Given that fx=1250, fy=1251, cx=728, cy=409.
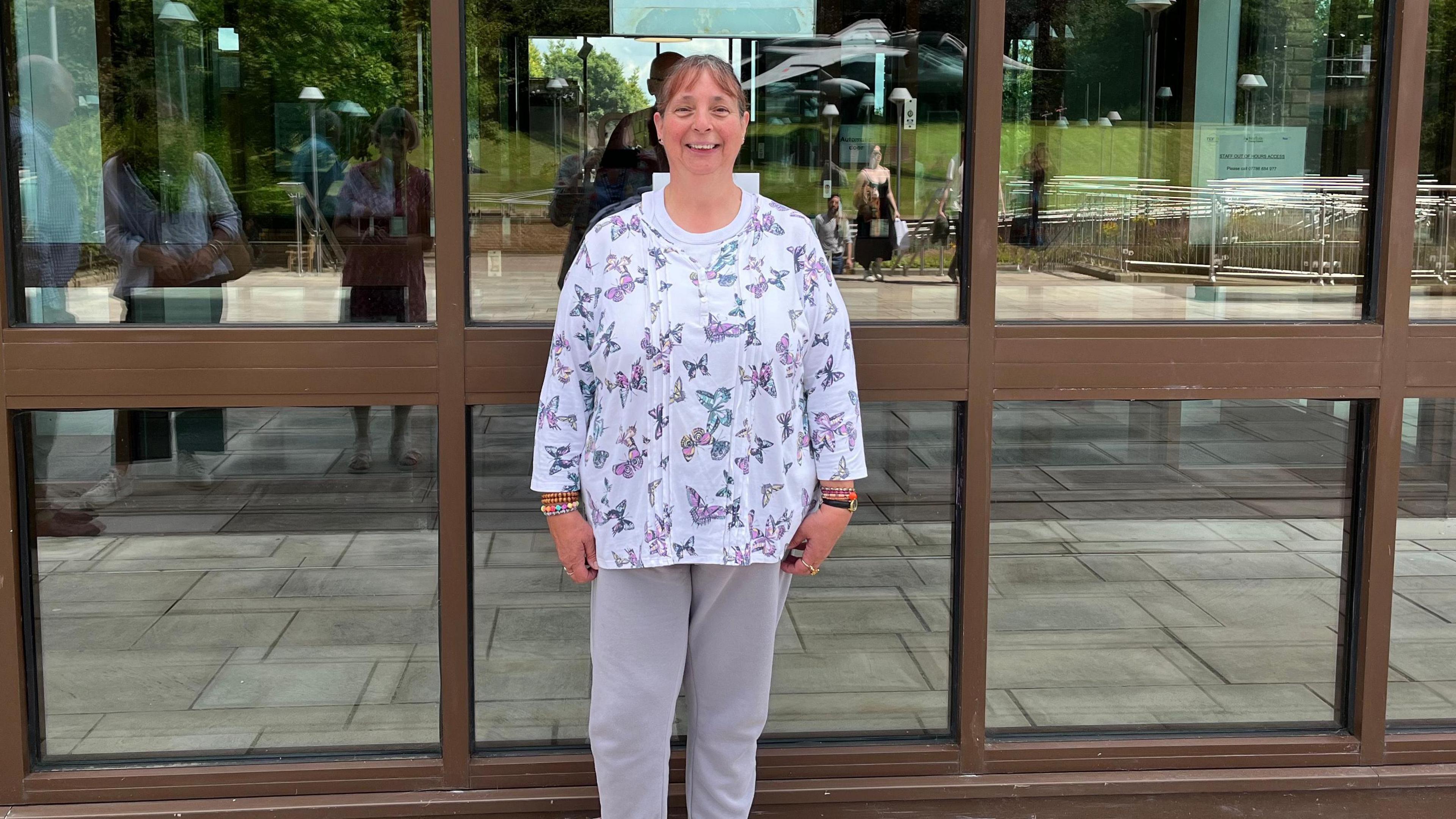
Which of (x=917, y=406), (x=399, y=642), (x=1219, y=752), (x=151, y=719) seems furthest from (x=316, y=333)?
(x=1219, y=752)

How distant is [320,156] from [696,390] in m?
1.02

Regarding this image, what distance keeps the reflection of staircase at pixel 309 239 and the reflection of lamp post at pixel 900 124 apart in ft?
3.78

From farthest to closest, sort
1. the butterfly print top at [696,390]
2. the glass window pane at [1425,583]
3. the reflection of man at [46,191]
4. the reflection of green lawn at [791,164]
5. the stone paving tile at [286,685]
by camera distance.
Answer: the glass window pane at [1425,583]
the stone paving tile at [286,685]
the reflection of green lawn at [791,164]
the reflection of man at [46,191]
the butterfly print top at [696,390]

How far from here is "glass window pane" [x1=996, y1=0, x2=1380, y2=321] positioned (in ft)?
8.52

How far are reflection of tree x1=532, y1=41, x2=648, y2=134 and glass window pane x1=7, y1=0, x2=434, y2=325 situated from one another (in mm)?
255

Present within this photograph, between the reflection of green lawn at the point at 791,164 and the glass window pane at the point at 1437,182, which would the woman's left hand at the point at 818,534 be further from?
the glass window pane at the point at 1437,182

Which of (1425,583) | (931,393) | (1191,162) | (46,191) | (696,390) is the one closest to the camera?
(696,390)

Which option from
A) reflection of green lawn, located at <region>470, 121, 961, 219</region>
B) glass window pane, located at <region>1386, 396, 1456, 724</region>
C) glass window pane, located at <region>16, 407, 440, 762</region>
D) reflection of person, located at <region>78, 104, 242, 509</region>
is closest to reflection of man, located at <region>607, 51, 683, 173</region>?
reflection of green lawn, located at <region>470, 121, 961, 219</region>

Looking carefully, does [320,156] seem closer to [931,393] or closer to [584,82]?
[584,82]

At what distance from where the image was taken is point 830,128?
8.54 ft

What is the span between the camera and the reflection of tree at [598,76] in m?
2.54

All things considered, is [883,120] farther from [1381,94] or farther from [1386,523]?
[1386,523]

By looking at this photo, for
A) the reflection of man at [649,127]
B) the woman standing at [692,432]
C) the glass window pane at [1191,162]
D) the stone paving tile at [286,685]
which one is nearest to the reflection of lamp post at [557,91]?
the reflection of man at [649,127]

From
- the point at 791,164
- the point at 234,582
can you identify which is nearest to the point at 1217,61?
the point at 791,164
